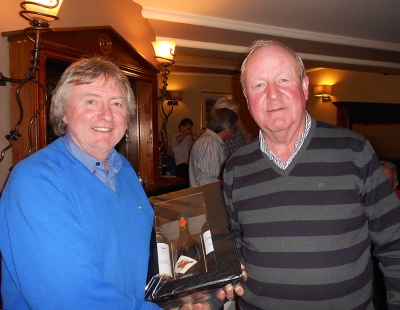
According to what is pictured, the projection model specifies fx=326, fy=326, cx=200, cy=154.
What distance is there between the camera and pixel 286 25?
4312 millimetres

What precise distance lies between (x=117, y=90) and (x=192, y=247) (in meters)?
0.63

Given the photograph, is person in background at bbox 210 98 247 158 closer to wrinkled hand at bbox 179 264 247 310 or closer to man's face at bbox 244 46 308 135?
man's face at bbox 244 46 308 135

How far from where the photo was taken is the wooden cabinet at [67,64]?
1813 mm

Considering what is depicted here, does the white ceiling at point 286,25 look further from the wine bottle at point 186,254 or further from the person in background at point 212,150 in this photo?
the wine bottle at point 186,254

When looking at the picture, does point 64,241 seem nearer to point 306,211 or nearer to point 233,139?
point 306,211

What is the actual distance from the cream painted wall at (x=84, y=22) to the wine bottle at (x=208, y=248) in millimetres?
1261

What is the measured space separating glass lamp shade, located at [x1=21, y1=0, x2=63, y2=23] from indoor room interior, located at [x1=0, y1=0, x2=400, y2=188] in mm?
200

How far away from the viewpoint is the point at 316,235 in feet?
3.67

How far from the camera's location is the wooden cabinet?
181 centimetres

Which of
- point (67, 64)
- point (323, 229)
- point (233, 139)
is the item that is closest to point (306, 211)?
point (323, 229)

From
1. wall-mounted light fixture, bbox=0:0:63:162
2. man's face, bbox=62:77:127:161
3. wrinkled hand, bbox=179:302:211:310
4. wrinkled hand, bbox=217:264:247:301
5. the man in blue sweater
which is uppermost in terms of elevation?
wall-mounted light fixture, bbox=0:0:63:162

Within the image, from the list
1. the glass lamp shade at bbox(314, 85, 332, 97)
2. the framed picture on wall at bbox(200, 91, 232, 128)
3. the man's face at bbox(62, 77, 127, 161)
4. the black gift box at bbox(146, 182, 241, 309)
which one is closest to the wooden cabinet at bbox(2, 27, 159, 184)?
the man's face at bbox(62, 77, 127, 161)

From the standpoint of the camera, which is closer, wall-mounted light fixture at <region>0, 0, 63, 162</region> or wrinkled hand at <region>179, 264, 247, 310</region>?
wrinkled hand at <region>179, 264, 247, 310</region>

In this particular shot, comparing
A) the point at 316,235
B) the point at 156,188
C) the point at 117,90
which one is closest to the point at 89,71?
the point at 117,90
